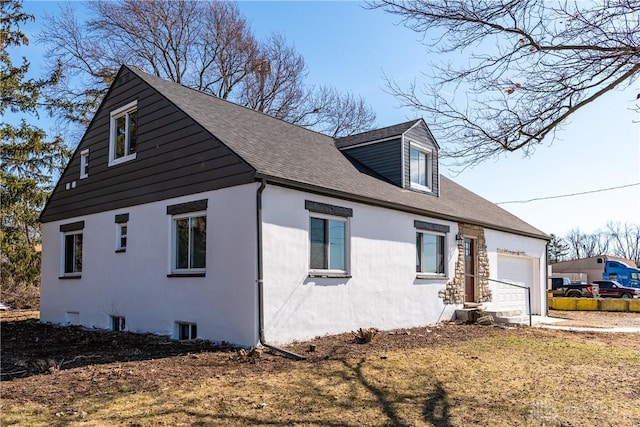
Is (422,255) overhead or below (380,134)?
below

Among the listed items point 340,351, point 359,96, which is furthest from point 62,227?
point 359,96

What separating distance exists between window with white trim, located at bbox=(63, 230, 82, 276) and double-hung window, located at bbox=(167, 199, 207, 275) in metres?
4.58

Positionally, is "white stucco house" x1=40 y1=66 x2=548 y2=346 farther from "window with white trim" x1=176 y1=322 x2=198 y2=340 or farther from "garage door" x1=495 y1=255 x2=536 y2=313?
"garage door" x1=495 y1=255 x2=536 y2=313

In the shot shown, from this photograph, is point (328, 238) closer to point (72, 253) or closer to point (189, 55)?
point (72, 253)

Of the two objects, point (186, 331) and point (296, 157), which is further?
point (296, 157)

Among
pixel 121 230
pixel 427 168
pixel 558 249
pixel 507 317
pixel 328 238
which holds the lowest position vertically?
pixel 507 317

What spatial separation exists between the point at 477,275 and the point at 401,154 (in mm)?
4719

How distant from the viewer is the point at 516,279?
1873cm

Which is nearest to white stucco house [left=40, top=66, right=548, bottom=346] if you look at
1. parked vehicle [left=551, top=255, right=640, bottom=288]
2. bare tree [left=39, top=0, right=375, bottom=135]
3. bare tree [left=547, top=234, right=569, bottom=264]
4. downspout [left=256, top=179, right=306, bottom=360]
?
downspout [left=256, top=179, right=306, bottom=360]

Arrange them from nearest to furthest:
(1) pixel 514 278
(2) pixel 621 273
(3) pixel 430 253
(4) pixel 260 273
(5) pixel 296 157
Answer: (4) pixel 260 273, (5) pixel 296 157, (3) pixel 430 253, (1) pixel 514 278, (2) pixel 621 273

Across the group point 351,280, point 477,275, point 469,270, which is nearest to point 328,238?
point 351,280

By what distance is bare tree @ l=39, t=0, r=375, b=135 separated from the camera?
24.4 metres

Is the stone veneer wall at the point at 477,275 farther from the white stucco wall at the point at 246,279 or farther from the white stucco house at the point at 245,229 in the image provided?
the white stucco wall at the point at 246,279

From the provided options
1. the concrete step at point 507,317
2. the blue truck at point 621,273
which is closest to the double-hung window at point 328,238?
the concrete step at point 507,317
